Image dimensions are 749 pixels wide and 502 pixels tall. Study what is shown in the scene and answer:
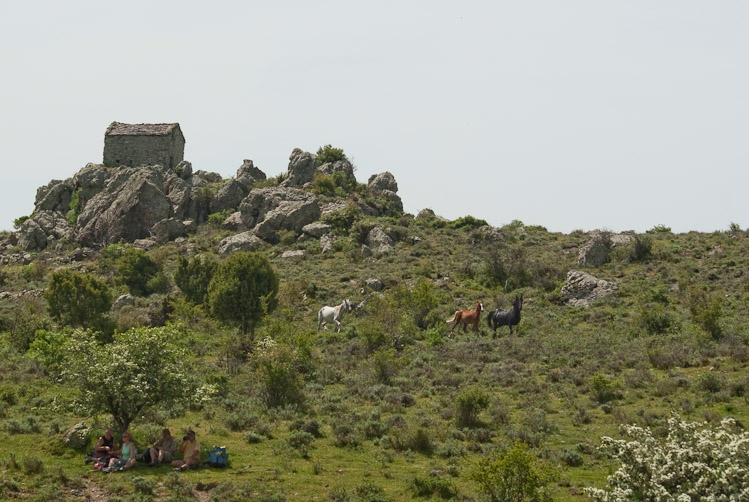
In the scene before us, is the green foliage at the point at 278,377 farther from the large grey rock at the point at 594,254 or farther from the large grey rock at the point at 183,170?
the large grey rock at the point at 183,170

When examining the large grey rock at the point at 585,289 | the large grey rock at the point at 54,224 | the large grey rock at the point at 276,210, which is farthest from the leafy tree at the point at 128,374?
the large grey rock at the point at 54,224

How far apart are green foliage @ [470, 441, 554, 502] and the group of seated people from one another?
8.88 m

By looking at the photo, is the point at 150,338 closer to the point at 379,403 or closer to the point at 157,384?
the point at 157,384

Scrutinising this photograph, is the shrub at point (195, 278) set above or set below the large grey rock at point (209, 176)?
below

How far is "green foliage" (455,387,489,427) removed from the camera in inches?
1106

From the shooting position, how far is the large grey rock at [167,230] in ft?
249

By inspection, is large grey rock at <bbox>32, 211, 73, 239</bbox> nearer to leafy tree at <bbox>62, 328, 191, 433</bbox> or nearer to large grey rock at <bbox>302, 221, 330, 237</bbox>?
large grey rock at <bbox>302, 221, 330, 237</bbox>

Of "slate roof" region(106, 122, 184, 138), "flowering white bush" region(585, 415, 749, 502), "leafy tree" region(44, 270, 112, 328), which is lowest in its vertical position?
"flowering white bush" region(585, 415, 749, 502)

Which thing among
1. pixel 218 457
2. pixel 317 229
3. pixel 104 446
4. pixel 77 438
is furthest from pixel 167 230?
pixel 218 457

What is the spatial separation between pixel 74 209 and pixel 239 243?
77.9 ft

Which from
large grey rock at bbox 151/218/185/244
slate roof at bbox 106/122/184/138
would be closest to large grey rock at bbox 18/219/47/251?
large grey rock at bbox 151/218/185/244

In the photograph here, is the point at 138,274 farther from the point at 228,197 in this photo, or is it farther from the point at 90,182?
the point at 90,182

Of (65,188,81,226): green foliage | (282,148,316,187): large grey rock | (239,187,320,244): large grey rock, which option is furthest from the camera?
(282,148,316,187): large grey rock

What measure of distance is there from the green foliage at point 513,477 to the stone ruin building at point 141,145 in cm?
7306
